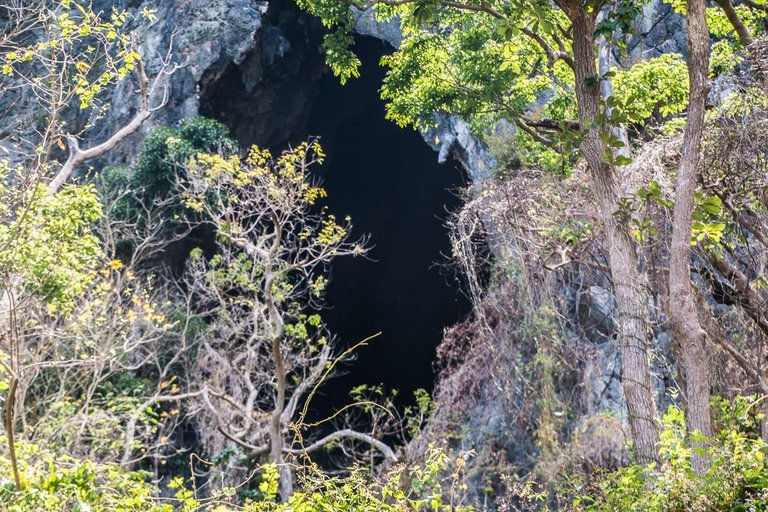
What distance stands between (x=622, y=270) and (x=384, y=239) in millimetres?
14456

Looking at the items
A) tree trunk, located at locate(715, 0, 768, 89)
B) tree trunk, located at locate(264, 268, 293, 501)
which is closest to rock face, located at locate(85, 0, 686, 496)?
tree trunk, located at locate(264, 268, 293, 501)

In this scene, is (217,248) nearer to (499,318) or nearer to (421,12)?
(499,318)

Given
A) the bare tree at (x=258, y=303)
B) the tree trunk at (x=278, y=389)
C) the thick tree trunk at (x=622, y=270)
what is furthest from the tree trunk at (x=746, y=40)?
the tree trunk at (x=278, y=389)

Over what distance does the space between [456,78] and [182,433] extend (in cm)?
791

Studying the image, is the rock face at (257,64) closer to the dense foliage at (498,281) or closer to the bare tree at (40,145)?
the dense foliage at (498,281)

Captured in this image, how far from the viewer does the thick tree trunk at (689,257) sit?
12.3 feet

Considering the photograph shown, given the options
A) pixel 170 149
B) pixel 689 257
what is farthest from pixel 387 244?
pixel 689 257

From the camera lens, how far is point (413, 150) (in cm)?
1842

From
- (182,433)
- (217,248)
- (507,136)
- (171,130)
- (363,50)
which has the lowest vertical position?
(182,433)

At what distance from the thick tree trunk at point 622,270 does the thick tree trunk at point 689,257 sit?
286mm

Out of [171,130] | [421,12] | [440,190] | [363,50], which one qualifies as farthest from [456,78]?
[440,190]

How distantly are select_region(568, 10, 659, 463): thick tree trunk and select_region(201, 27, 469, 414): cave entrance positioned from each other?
12230mm

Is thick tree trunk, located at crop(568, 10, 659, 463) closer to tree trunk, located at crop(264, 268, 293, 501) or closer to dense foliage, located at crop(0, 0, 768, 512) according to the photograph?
dense foliage, located at crop(0, 0, 768, 512)

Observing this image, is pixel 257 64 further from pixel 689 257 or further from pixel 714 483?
pixel 714 483
